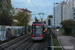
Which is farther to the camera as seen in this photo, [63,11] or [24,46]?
[63,11]

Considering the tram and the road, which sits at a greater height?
the tram

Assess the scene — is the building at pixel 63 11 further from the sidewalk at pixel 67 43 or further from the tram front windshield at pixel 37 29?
the tram front windshield at pixel 37 29

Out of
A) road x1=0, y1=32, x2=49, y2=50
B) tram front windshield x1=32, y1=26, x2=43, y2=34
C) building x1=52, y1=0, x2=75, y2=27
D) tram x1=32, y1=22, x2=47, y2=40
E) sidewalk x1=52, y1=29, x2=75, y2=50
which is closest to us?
road x1=0, y1=32, x2=49, y2=50

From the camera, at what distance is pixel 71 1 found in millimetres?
70062

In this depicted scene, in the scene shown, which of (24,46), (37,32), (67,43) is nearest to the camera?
(24,46)

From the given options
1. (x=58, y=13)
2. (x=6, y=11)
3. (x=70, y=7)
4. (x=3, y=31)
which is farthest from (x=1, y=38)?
(x=58, y=13)

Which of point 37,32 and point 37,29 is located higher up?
point 37,29

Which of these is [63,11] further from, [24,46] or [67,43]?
[24,46]

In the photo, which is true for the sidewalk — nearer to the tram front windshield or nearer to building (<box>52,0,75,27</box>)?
the tram front windshield

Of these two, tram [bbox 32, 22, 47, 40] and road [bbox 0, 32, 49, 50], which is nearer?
road [bbox 0, 32, 49, 50]

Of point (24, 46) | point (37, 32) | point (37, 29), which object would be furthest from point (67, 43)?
point (24, 46)

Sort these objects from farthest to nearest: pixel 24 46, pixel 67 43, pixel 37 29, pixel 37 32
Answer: pixel 67 43 < pixel 37 29 < pixel 37 32 < pixel 24 46

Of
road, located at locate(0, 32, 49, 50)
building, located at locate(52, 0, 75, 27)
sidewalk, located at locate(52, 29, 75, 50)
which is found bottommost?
sidewalk, located at locate(52, 29, 75, 50)

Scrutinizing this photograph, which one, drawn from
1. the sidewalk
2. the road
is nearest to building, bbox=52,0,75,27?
the sidewalk
